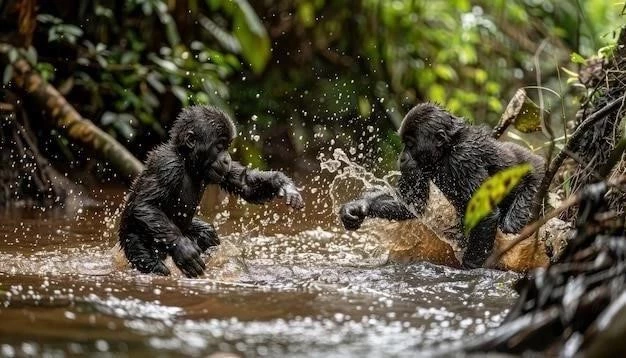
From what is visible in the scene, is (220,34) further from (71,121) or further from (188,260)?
(188,260)

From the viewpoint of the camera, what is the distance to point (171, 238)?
614 centimetres

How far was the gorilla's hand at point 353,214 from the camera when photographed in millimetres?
6796

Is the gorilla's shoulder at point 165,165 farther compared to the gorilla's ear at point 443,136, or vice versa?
the gorilla's ear at point 443,136

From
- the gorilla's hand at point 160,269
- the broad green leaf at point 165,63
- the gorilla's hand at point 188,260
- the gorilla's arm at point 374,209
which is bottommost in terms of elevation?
the gorilla's hand at point 160,269

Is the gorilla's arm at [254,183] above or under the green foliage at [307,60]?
under

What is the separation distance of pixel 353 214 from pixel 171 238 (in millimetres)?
1355

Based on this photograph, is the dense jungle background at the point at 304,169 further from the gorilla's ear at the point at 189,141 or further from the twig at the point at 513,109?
the gorilla's ear at the point at 189,141

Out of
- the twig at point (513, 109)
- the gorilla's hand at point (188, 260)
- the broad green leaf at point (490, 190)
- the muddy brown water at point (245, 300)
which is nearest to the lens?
the muddy brown water at point (245, 300)

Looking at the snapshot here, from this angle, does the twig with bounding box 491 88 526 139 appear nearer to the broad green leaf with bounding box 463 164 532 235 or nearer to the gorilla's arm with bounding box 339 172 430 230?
the gorilla's arm with bounding box 339 172 430 230

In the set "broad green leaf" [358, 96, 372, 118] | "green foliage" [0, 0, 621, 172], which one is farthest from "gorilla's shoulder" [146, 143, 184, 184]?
"broad green leaf" [358, 96, 372, 118]

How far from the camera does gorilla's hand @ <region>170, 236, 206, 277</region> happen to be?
5.89 metres

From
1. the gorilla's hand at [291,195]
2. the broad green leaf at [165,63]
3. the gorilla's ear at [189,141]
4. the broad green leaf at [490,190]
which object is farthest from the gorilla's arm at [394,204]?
the broad green leaf at [165,63]

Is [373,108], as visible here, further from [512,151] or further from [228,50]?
[512,151]

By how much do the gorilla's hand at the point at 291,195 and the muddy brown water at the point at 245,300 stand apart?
369 millimetres
